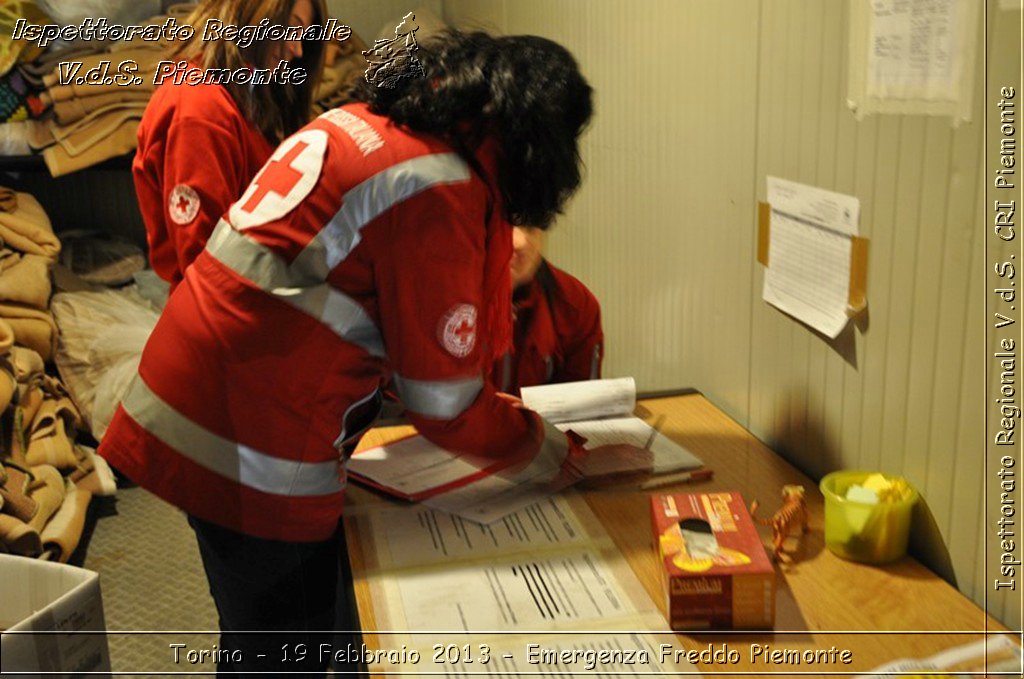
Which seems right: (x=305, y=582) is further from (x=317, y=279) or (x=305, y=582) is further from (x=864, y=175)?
(x=864, y=175)

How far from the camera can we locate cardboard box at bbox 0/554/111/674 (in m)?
0.65

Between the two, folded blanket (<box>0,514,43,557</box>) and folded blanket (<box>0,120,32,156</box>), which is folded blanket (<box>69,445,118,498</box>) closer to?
folded blanket (<box>0,514,43,557</box>)

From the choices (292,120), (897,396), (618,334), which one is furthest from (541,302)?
(897,396)

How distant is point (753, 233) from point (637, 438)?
331 mm

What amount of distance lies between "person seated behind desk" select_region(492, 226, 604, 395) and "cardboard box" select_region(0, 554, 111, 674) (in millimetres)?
882

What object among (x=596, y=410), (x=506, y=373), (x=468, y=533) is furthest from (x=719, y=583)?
(x=506, y=373)

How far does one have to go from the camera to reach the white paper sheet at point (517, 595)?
0.94 metres

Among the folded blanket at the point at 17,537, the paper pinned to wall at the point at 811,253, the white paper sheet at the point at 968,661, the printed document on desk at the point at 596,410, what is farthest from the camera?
the folded blanket at the point at 17,537

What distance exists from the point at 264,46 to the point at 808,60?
97 centimetres

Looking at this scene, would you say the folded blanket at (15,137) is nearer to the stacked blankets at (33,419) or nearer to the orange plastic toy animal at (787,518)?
the stacked blankets at (33,419)

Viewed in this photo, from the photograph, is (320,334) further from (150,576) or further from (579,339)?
(150,576)

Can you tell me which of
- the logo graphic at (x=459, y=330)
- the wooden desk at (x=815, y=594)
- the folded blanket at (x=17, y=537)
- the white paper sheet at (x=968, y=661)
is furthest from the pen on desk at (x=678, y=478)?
the folded blanket at (x=17, y=537)

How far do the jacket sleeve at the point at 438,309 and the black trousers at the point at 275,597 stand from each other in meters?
0.22

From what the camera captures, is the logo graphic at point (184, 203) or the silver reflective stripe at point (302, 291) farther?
the logo graphic at point (184, 203)
